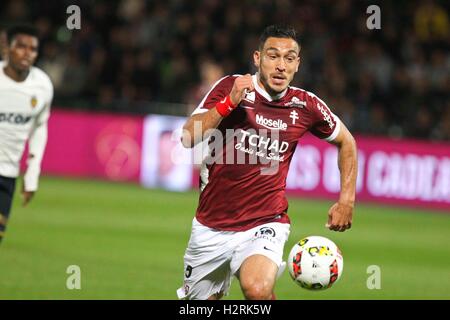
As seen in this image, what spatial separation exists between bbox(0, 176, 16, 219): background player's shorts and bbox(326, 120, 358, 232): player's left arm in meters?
3.46

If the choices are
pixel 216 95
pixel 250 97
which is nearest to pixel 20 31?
pixel 216 95

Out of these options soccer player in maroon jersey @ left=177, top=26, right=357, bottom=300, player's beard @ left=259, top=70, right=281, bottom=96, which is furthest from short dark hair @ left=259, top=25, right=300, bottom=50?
player's beard @ left=259, top=70, right=281, bottom=96

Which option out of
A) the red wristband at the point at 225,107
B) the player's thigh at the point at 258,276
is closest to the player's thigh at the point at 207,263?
the player's thigh at the point at 258,276

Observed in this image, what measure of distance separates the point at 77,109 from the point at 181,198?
3280 mm

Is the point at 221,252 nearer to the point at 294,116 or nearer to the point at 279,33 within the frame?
the point at 294,116

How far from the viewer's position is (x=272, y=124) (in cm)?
726

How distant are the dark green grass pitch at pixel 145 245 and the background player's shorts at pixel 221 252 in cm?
211

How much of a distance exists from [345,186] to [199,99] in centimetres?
1238

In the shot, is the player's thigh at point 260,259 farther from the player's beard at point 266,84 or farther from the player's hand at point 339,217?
the player's beard at point 266,84

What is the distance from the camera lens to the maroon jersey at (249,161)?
720 cm

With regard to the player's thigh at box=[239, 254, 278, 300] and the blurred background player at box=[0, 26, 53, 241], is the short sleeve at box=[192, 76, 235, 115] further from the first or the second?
the blurred background player at box=[0, 26, 53, 241]

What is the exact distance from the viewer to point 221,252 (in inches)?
283

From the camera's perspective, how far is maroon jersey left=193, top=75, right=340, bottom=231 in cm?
720
